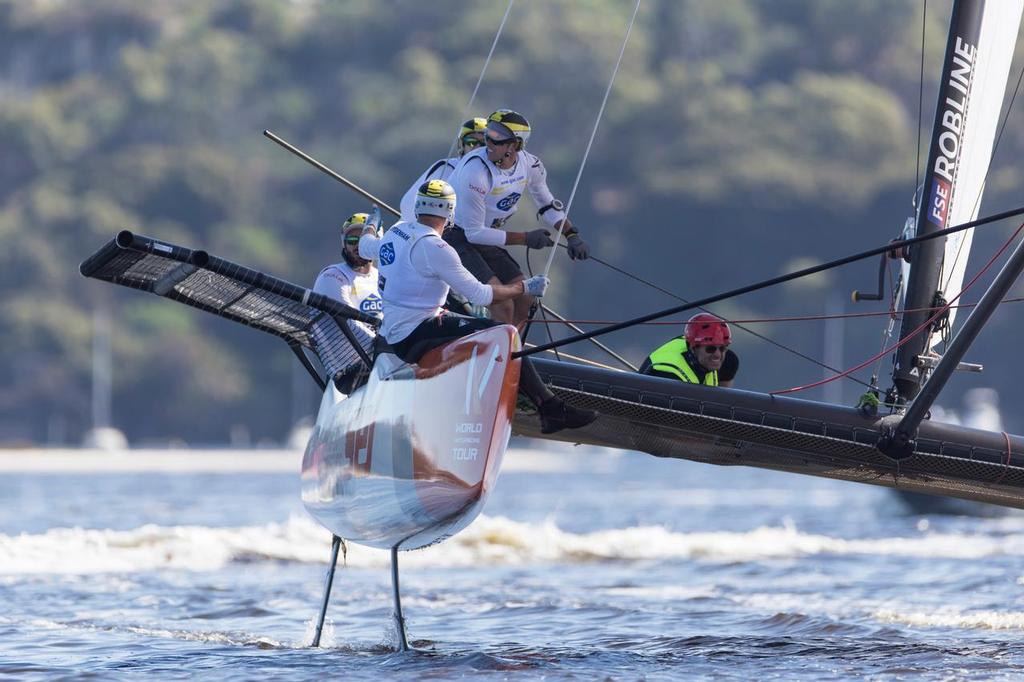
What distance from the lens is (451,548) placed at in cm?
1706

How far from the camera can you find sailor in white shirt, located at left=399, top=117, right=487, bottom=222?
904cm

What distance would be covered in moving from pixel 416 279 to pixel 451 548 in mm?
9088

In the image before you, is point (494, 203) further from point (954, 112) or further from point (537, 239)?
point (954, 112)

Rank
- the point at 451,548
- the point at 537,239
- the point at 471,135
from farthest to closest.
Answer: the point at 451,548
the point at 471,135
the point at 537,239

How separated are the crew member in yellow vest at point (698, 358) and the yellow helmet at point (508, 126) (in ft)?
4.17

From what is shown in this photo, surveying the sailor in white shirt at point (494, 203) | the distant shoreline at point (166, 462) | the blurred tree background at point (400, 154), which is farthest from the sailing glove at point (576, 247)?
the blurred tree background at point (400, 154)

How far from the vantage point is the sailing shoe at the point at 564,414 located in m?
8.37

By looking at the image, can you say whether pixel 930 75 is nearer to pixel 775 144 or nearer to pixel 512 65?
pixel 775 144

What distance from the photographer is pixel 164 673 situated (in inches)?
328

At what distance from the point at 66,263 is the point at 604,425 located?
72.1 meters

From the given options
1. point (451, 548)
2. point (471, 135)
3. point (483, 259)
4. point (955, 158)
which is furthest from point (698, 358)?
point (451, 548)

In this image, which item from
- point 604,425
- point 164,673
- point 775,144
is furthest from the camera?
point 775,144

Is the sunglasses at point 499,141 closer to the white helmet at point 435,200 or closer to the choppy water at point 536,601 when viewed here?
the white helmet at point 435,200

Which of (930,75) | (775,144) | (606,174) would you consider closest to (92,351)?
(606,174)
